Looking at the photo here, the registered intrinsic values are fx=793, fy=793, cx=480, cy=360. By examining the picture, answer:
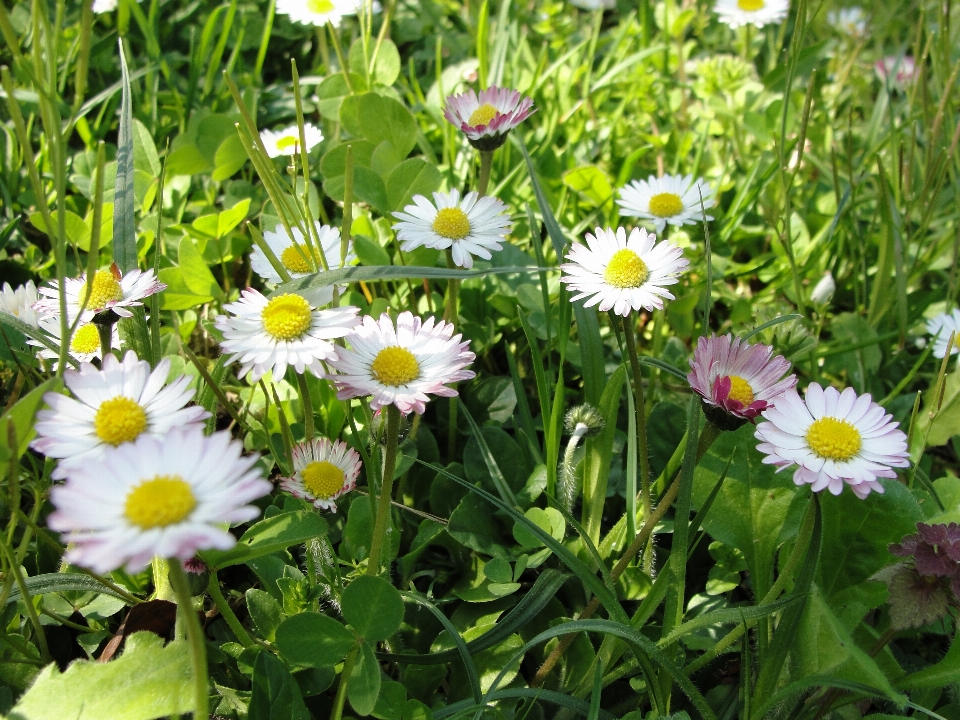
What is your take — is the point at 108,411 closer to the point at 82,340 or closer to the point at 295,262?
the point at 82,340

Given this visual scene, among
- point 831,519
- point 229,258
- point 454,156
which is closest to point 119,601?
point 229,258

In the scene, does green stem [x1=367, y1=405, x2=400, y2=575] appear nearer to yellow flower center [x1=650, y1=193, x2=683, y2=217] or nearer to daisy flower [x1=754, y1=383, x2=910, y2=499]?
daisy flower [x1=754, y1=383, x2=910, y2=499]

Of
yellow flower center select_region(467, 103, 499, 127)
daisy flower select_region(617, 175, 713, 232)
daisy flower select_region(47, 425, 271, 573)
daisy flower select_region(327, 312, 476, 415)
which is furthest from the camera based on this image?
daisy flower select_region(617, 175, 713, 232)

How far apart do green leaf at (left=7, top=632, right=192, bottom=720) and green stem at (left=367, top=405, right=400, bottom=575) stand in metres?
0.26

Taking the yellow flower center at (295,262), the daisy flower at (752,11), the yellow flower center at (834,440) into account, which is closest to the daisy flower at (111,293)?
the yellow flower center at (295,262)

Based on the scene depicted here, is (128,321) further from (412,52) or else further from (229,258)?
(412,52)

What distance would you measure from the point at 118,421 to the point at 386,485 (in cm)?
33

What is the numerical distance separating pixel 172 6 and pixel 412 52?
0.85 metres

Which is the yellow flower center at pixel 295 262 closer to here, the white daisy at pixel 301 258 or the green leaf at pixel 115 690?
the white daisy at pixel 301 258

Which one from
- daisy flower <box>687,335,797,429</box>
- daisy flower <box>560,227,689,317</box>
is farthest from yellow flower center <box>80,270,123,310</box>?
daisy flower <box>687,335,797,429</box>

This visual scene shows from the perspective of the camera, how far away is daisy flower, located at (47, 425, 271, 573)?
69 cm

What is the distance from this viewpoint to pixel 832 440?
107 cm

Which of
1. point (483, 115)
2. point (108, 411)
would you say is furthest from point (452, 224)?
point (108, 411)

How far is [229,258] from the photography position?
5.88 feet
